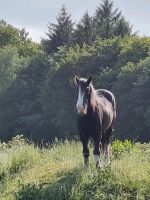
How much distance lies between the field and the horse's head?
118cm

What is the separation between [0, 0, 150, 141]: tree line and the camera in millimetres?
41431

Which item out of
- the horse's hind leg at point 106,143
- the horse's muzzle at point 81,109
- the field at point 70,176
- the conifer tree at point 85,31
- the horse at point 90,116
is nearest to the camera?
the field at point 70,176

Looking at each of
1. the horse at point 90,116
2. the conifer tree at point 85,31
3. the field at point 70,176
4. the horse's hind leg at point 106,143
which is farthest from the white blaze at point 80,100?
the conifer tree at point 85,31

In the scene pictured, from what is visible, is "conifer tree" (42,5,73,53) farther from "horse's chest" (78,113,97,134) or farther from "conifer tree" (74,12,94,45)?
"horse's chest" (78,113,97,134)

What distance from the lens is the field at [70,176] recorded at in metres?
9.36

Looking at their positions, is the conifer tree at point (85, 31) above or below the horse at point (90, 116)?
above

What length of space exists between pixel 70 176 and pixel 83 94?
1.64 m

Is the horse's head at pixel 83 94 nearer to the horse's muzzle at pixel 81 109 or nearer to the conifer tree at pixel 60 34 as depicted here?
the horse's muzzle at pixel 81 109

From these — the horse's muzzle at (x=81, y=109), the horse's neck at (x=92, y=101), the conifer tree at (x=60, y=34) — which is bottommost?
the horse's muzzle at (x=81, y=109)

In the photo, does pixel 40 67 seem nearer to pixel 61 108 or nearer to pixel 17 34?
pixel 61 108

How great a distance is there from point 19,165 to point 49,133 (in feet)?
126

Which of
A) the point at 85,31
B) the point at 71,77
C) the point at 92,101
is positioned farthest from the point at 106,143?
the point at 85,31

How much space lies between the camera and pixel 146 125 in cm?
3931

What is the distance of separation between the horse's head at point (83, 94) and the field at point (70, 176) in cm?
118
